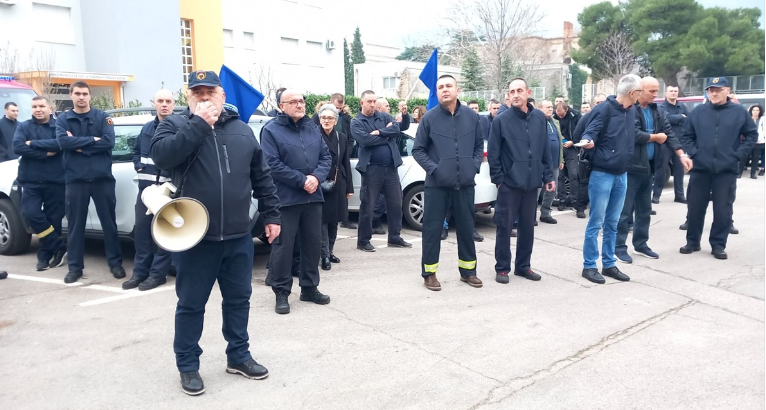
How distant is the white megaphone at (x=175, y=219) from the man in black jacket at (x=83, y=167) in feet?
10.2

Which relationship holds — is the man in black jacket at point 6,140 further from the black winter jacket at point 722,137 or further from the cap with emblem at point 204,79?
the black winter jacket at point 722,137

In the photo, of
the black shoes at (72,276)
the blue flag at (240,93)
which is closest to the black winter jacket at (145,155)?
the blue flag at (240,93)

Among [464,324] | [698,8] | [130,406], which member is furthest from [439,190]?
[698,8]

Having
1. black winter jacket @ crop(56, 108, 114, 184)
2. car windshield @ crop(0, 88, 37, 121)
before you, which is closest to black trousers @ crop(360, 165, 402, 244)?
black winter jacket @ crop(56, 108, 114, 184)

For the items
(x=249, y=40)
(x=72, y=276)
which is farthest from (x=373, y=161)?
(x=249, y=40)

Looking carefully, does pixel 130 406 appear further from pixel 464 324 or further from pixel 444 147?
pixel 444 147

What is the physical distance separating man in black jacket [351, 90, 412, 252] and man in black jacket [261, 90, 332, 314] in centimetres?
209

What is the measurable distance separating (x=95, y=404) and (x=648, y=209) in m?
6.32

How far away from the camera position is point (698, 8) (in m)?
42.0

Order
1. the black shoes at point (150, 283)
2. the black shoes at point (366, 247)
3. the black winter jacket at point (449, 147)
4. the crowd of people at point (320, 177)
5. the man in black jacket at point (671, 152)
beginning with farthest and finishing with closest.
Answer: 1. the man in black jacket at point (671, 152)
2. the black shoes at point (366, 247)
3. the black shoes at point (150, 283)
4. the black winter jacket at point (449, 147)
5. the crowd of people at point (320, 177)

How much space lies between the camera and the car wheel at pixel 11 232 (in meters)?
7.51

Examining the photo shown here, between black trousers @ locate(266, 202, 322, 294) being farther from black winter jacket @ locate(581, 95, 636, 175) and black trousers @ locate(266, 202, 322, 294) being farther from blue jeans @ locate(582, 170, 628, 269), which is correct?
black winter jacket @ locate(581, 95, 636, 175)

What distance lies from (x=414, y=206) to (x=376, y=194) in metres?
1.28

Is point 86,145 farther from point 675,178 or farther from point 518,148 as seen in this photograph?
point 675,178
